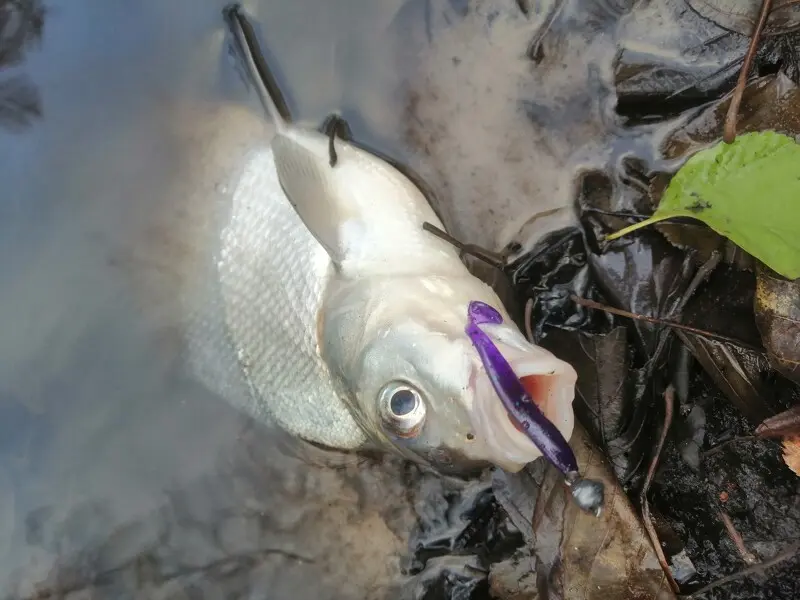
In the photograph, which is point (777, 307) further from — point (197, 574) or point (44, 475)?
point (44, 475)

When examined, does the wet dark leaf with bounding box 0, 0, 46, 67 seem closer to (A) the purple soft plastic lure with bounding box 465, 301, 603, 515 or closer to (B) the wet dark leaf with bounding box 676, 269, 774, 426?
(A) the purple soft plastic lure with bounding box 465, 301, 603, 515

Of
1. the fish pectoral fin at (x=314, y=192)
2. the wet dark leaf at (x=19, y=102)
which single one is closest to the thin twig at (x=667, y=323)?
the fish pectoral fin at (x=314, y=192)

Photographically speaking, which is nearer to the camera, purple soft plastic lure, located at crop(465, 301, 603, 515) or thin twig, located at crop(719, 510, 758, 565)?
purple soft plastic lure, located at crop(465, 301, 603, 515)

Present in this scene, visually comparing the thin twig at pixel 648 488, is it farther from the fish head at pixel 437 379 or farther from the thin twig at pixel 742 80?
the thin twig at pixel 742 80

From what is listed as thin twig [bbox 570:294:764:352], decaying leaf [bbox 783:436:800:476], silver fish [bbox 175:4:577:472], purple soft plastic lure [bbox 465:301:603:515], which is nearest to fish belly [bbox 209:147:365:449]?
silver fish [bbox 175:4:577:472]

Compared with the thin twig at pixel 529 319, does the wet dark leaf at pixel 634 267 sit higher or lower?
higher

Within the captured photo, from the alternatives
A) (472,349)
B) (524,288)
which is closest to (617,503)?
(524,288)
